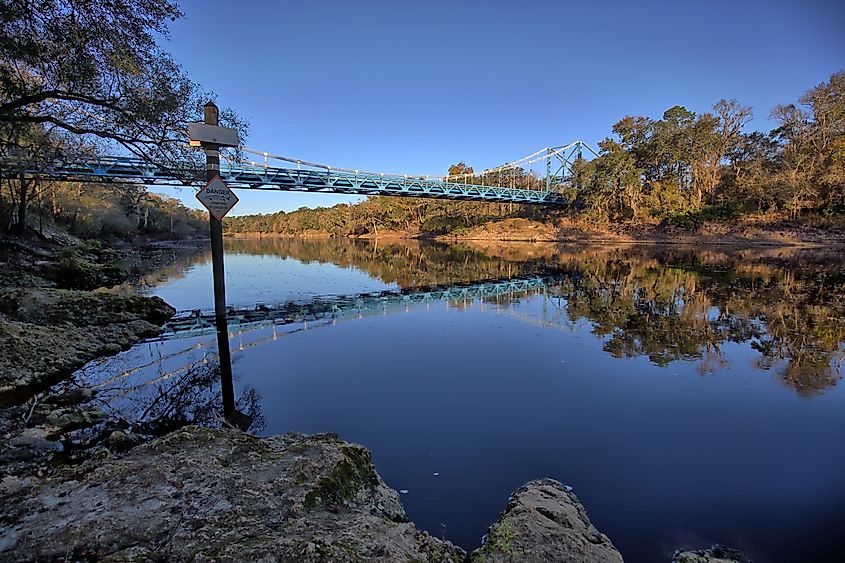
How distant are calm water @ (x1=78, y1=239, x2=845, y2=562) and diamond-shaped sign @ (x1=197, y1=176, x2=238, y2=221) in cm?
218

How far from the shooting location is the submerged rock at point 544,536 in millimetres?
1988

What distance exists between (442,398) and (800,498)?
305 centimetres

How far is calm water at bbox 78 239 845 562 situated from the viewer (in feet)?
9.24

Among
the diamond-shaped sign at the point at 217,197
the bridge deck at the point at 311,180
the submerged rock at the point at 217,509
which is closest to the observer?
the submerged rock at the point at 217,509

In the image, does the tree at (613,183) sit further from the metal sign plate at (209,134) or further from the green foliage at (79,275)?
the metal sign plate at (209,134)

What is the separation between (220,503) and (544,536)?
1.63 meters

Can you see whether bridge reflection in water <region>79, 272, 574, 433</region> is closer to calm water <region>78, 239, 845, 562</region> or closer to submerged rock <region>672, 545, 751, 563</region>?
calm water <region>78, 239, 845, 562</region>

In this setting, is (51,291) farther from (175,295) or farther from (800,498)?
(800,498)

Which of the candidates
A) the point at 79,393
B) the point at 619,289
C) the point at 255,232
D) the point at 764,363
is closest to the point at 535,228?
the point at 619,289

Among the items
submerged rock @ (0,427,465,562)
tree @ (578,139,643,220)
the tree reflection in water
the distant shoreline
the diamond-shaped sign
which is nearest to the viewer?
submerged rock @ (0,427,465,562)

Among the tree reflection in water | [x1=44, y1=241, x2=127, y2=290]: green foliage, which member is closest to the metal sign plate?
the tree reflection in water

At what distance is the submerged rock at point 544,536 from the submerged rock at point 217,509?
251 millimetres

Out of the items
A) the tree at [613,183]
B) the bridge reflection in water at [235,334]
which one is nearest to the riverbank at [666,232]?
the tree at [613,183]

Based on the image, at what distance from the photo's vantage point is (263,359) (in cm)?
621
